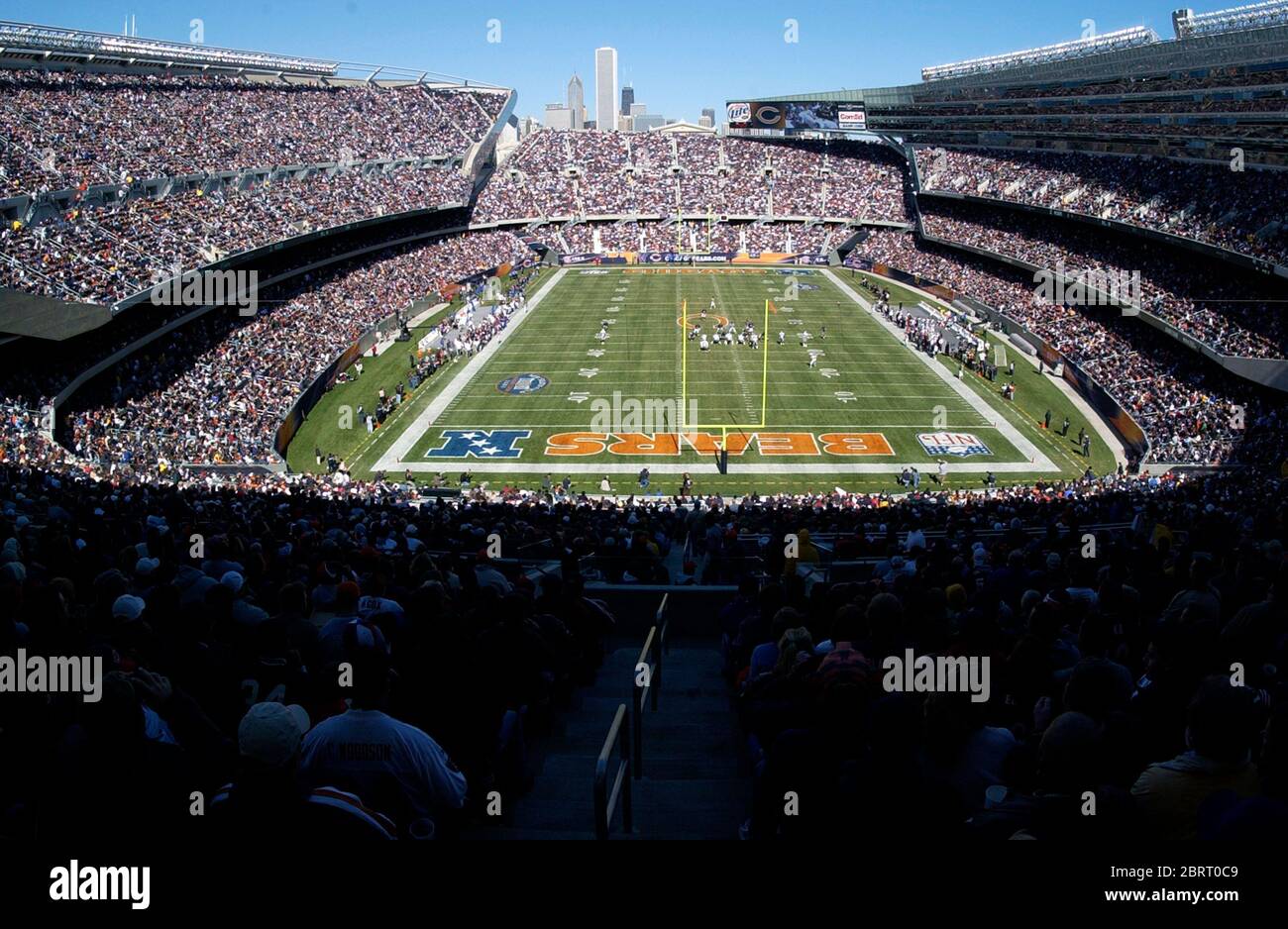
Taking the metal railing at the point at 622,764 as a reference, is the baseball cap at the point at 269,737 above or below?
above

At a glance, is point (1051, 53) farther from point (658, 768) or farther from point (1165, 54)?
point (658, 768)

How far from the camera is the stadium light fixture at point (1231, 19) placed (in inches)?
1623

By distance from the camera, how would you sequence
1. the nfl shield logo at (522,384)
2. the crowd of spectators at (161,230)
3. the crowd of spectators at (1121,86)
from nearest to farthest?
1. the crowd of spectators at (161,230)
2. the nfl shield logo at (522,384)
3. the crowd of spectators at (1121,86)

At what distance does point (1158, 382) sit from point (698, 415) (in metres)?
17.9

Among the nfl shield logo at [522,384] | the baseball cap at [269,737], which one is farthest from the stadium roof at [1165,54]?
the baseball cap at [269,737]

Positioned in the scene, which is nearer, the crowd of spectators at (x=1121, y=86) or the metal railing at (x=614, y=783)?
the metal railing at (x=614, y=783)

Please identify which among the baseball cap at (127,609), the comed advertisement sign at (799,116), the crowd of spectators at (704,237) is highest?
the comed advertisement sign at (799,116)

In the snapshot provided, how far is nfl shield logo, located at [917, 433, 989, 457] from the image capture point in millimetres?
32656

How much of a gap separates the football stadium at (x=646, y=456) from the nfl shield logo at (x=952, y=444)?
0.20 metres

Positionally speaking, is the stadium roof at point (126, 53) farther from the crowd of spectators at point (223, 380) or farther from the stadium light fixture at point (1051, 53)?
the stadium light fixture at point (1051, 53)

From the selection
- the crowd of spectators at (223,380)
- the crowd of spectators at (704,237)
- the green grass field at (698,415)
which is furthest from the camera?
the crowd of spectators at (704,237)

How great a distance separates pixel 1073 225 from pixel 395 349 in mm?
40578

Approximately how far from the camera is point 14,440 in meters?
24.3

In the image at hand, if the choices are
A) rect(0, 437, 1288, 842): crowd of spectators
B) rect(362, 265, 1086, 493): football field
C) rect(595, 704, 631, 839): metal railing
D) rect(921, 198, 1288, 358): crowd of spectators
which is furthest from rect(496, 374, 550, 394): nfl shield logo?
rect(595, 704, 631, 839): metal railing
